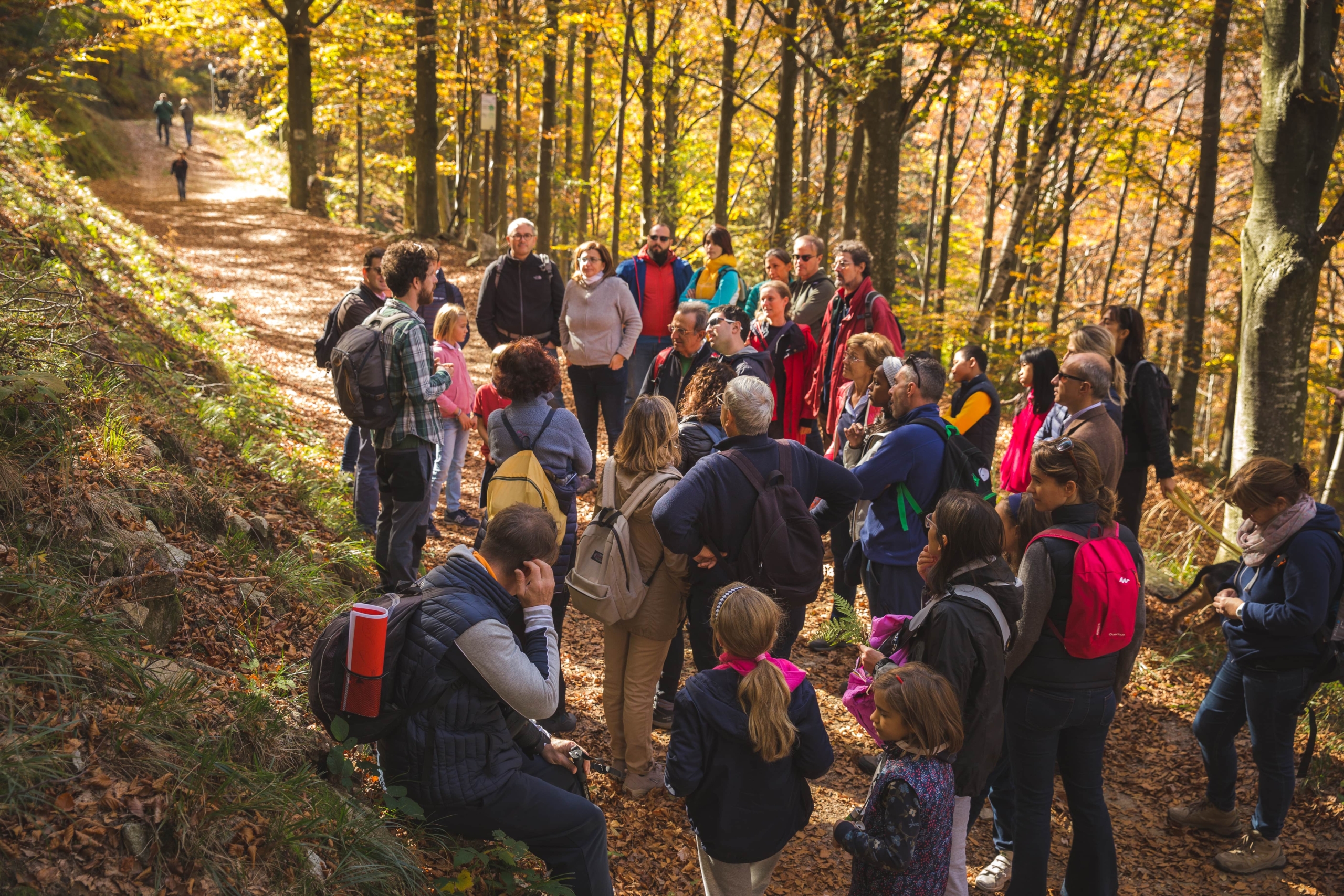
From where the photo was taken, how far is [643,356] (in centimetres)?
809

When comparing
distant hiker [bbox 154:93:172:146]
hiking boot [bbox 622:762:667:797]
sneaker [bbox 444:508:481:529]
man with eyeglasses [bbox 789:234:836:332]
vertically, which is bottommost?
hiking boot [bbox 622:762:667:797]

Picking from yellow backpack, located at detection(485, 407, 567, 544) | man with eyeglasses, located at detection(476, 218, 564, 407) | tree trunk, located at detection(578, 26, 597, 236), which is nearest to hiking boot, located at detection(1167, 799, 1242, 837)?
yellow backpack, located at detection(485, 407, 567, 544)

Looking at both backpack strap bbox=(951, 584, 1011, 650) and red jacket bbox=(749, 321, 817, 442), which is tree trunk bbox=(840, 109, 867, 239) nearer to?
red jacket bbox=(749, 321, 817, 442)

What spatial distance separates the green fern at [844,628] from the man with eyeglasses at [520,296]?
11.7 feet

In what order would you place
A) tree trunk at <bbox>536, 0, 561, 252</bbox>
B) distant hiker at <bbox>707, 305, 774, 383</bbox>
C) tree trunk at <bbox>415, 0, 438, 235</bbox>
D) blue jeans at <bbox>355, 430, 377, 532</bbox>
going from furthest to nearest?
1. tree trunk at <bbox>415, 0, 438, 235</bbox>
2. tree trunk at <bbox>536, 0, 561, 252</bbox>
3. blue jeans at <bbox>355, 430, 377, 532</bbox>
4. distant hiker at <bbox>707, 305, 774, 383</bbox>

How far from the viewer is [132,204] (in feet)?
69.5

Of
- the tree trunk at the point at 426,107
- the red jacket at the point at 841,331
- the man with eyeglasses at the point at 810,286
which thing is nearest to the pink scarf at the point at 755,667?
the red jacket at the point at 841,331

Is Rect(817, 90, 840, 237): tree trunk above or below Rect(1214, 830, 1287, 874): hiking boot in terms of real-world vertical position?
above

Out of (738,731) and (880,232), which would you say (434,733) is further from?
(880,232)

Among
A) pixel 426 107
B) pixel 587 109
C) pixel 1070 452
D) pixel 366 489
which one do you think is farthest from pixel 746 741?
pixel 426 107

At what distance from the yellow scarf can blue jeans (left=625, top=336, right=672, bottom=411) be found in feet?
1.78

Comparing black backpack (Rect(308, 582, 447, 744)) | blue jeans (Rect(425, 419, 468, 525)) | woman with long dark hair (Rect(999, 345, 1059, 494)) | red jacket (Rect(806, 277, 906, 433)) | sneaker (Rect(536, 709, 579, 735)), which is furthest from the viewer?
blue jeans (Rect(425, 419, 468, 525))

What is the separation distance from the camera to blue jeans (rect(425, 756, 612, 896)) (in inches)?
116

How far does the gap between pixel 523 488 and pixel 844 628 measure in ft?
9.19
